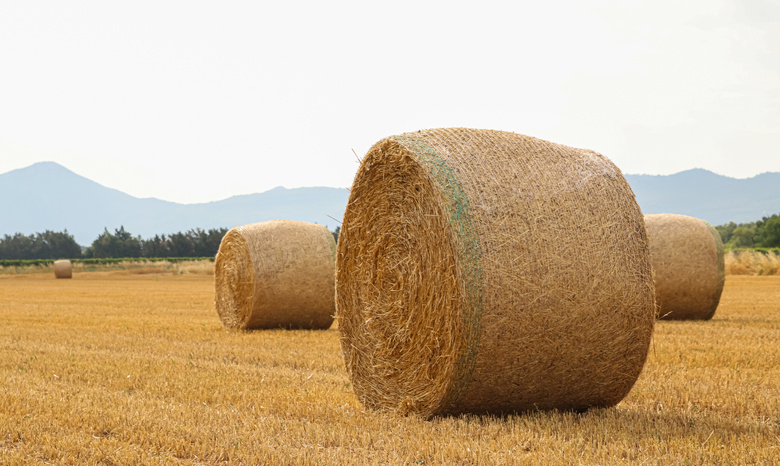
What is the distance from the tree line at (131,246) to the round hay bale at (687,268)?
48457 millimetres

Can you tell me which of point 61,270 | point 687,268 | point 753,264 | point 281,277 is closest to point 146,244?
point 61,270

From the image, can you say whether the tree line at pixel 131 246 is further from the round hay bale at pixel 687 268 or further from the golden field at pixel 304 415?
the golden field at pixel 304 415

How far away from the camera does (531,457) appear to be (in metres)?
4.58

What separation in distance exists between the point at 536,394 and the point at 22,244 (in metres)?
80.9

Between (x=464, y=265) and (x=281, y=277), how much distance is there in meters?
8.27

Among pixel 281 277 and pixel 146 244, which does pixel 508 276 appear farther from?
pixel 146 244

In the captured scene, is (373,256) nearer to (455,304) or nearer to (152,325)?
→ (455,304)

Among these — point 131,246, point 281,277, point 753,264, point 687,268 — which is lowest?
point 753,264

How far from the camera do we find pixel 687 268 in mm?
13938

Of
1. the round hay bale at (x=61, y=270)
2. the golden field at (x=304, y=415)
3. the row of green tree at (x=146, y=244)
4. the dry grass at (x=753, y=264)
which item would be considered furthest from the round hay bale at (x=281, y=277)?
the row of green tree at (x=146, y=244)

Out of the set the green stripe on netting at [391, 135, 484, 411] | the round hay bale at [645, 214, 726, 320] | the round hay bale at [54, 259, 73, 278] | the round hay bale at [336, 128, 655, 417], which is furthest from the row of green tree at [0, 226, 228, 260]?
the green stripe on netting at [391, 135, 484, 411]

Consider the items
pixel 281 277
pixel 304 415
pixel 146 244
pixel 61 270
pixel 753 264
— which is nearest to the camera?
pixel 304 415

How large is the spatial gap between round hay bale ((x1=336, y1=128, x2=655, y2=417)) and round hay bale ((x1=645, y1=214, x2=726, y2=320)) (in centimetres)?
846

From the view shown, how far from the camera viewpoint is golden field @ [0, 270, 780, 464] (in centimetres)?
475
